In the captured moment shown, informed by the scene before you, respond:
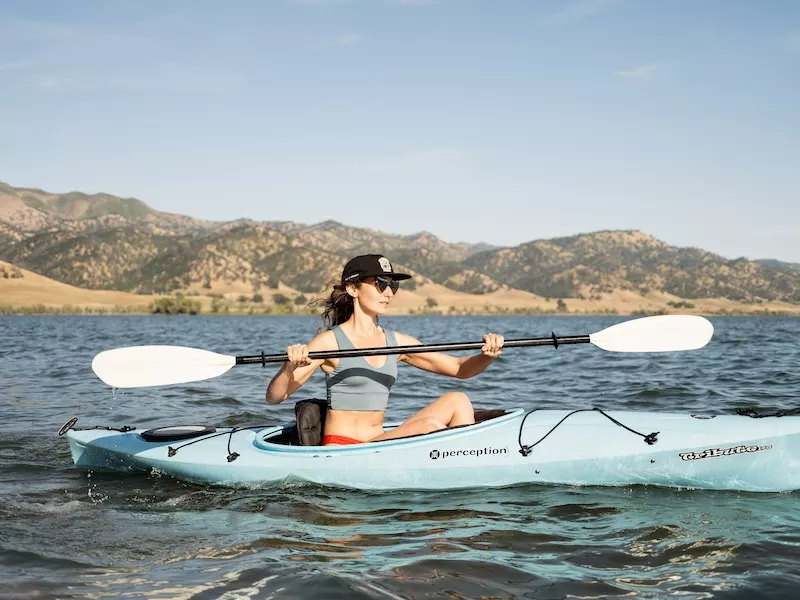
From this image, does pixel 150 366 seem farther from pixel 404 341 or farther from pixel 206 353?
pixel 404 341

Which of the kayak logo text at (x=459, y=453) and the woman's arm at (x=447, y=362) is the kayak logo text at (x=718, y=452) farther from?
the woman's arm at (x=447, y=362)

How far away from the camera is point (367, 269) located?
212 inches

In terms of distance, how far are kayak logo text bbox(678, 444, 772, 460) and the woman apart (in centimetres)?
145

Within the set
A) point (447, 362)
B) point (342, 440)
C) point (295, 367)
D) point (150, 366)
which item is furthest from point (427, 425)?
point (150, 366)

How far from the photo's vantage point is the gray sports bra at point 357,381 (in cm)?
552

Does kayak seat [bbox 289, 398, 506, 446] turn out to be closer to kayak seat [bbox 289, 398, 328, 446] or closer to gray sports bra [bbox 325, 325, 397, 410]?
kayak seat [bbox 289, 398, 328, 446]

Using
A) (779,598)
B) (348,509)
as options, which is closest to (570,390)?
(348,509)

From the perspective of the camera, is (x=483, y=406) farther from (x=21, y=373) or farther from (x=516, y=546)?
(x=21, y=373)

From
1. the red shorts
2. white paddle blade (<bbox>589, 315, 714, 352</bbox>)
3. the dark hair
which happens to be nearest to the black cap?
the dark hair

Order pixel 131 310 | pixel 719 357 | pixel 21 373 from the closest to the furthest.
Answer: pixel 21 373 < pixel 719 357 < pixel 131 310

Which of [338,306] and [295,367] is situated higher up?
[338,306]

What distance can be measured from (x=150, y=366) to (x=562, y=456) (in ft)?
10.6

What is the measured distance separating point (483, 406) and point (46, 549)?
6839mm

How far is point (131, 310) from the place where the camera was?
78.2 meters
